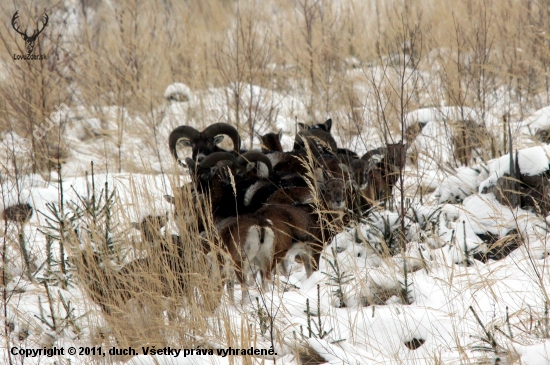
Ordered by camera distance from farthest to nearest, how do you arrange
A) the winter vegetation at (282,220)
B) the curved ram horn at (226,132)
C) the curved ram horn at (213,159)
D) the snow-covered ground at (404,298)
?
the curved ram horn at (226,132)
the curved ram horn at (213,159)
the winter vegetation at (282,220)
the snow-covered ground at (404,298)

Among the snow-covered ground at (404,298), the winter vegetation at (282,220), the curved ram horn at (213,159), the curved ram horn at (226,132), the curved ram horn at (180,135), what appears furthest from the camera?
the curved ram horn at (180,135)

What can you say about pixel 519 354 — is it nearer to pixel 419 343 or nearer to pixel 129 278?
pixel 419 343

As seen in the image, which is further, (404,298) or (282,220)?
(282,220)

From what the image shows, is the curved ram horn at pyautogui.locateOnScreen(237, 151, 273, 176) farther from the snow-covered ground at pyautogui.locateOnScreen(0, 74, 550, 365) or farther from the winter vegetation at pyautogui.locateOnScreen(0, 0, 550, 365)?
the snow-covered ground at pyautogui.locateOnScreen(0, 74, 550, 365)

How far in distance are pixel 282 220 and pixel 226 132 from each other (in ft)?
10.5

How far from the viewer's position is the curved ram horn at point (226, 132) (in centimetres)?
922

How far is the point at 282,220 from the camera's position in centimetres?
642

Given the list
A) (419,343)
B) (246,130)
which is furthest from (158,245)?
(246,130)

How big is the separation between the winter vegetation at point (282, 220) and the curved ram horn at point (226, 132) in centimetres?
3

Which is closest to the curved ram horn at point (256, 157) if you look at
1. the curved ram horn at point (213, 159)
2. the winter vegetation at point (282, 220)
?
the winter vegetation at point (282, 220)

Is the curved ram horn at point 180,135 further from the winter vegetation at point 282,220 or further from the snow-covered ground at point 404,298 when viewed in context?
the snow-covered ground at point 404,298

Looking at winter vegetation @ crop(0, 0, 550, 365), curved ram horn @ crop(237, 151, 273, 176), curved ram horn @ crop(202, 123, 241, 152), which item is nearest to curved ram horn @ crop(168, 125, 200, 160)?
winter vegetation @ crop(0, 0, 550, 365)

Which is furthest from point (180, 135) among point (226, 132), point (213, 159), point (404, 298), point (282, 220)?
point (404, 298)

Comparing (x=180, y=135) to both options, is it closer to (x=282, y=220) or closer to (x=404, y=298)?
(x=282, y=220)
